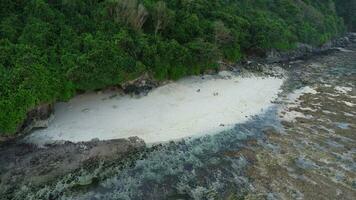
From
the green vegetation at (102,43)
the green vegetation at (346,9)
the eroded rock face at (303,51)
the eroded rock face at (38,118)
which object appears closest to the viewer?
the eroded rock face at (38,118)

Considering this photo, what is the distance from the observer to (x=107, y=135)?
25.0 meters

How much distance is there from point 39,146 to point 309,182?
1715cm

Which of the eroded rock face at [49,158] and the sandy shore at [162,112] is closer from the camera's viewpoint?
the eroded rock face at [49,158]

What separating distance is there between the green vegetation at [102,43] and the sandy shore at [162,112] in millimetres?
1729

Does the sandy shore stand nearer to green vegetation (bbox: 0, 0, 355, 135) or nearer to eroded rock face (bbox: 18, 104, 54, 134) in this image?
eroded rock face (bbox: 18, 104, 54, 134)

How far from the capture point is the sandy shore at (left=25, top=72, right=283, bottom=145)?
998 inches

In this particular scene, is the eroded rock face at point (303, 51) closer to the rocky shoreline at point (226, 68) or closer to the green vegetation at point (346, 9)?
the rocky shoreline at point (226, 68)

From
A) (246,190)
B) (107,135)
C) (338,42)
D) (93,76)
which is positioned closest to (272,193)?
(246,190)

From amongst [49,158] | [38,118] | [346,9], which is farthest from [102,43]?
[346,9]

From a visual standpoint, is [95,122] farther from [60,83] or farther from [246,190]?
[246,190]

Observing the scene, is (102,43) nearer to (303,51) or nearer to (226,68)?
(226,68)

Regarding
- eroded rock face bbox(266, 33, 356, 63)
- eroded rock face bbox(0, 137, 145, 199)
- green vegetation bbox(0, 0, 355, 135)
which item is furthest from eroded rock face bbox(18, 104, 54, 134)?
eroded rock face bbox(266, 33, 356, 63)

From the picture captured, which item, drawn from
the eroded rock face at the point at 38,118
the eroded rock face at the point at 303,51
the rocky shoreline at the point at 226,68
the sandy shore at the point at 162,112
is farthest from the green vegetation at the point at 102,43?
the eroded rock face at the point at 303,51

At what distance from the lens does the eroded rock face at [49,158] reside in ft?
66.4
